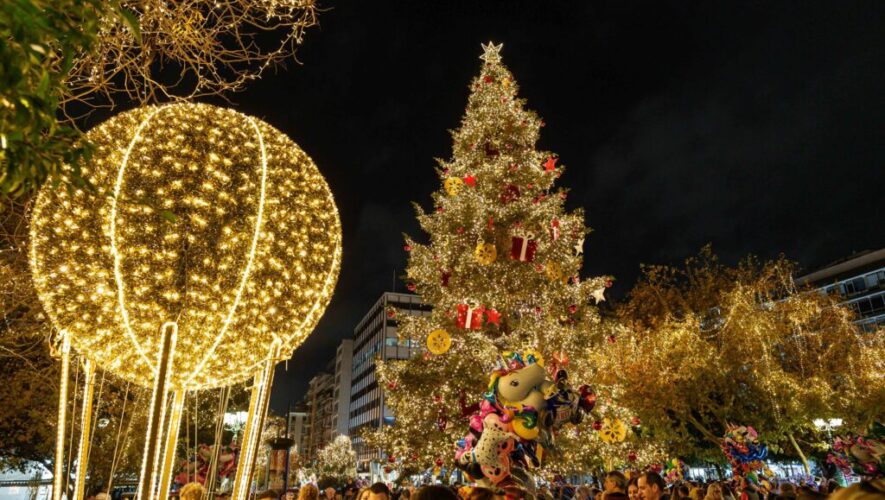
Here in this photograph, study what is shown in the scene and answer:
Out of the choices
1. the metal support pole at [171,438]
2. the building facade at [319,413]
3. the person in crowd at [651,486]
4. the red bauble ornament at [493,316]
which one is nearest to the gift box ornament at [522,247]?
the red bauble ornament at [493,316]

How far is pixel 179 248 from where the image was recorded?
359 centimetres

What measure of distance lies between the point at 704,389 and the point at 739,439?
34.4 feet

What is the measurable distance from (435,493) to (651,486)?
3805mm

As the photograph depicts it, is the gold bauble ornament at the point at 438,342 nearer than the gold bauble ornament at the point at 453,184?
Yes

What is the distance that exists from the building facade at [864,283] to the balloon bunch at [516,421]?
60.4 meters

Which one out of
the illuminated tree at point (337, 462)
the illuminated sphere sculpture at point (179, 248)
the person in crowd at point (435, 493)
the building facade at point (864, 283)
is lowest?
the illuminated tree at point (337, 462)

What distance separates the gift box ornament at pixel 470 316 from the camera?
1326 cm

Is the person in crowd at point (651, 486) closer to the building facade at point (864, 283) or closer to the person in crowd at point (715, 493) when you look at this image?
the person in crowd at point (715, 493)

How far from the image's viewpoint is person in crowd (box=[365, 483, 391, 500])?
5258 millimetres

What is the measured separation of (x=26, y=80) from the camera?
6.24 ft

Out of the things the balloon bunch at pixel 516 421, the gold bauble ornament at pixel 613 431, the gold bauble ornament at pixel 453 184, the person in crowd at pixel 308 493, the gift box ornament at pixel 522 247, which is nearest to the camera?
the person in crowd at pixel 308 493

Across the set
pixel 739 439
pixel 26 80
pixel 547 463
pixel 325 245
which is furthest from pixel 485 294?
pixel 26 80

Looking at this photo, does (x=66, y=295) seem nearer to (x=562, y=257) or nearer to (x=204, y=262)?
(x=204, y=262)

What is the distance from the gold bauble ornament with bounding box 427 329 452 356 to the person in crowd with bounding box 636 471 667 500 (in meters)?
7.49
